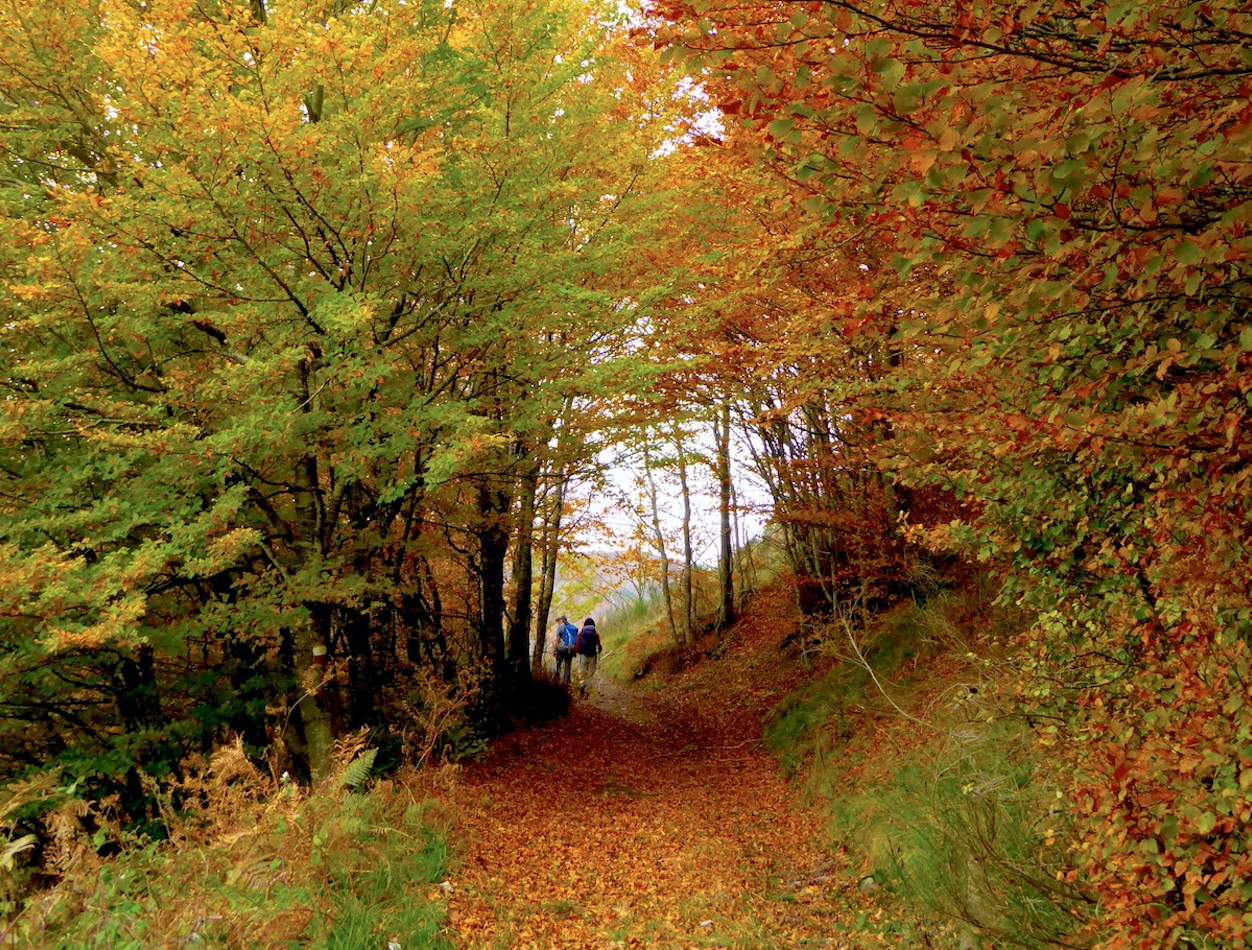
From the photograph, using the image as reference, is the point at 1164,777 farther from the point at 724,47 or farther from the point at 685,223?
the point at 685,223

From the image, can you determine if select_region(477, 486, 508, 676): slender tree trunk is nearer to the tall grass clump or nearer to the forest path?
the forest path

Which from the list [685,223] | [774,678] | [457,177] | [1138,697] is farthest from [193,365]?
[774,678]

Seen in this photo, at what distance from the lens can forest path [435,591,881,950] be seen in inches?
196

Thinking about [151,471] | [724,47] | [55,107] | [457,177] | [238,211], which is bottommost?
[151,471]

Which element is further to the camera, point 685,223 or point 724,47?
point 685,223

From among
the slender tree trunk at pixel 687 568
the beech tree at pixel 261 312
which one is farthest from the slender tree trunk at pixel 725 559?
the beech tree at pixel 261 312

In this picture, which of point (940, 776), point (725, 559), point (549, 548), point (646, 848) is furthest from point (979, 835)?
point (725, 559)

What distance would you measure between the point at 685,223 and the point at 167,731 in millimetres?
8034

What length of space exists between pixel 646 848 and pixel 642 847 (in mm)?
48

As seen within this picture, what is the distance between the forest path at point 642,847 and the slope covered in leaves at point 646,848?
2 centimetres

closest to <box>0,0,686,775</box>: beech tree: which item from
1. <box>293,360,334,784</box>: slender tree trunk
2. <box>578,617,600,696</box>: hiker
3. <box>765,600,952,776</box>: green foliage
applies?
<box>293,360,334,784</box>: slender tree trunk

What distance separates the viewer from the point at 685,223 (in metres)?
9.82

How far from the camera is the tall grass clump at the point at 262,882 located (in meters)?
3.41

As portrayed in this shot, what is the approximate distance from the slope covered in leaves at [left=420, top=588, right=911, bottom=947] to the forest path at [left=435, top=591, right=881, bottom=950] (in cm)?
2
